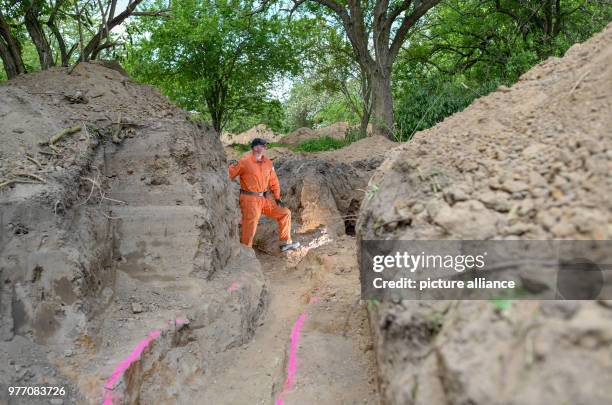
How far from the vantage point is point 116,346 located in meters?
3.98

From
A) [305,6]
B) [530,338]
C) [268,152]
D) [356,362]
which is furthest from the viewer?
[305,6]

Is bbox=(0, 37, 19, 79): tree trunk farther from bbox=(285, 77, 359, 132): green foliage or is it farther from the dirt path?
bbox=(285, 77, 359, 132): green foliage

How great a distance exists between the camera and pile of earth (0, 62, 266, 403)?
373cm

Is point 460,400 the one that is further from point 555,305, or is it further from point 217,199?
point 217,199

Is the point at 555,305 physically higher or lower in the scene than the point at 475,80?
lower

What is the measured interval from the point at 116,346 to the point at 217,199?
2.41m

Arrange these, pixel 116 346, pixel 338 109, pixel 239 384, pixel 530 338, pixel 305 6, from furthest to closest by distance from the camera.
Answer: pixel 338 109, pixel 305 6, pixel 239 384, pixel 116 346, pixel 530 338

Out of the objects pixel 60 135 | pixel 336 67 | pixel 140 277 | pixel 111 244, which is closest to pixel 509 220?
pixel 140 277

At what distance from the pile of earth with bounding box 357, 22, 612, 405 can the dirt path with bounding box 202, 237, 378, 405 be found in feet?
2.31

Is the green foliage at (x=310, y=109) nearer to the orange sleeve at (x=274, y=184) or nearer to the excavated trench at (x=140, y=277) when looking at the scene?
the orange sleeve at (x=274, y=184)

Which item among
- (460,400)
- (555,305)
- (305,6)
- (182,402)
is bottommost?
(182,402)

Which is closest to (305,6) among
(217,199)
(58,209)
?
(217,199)

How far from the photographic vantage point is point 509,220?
2.29 meters

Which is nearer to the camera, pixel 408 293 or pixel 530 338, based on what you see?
pixel 530 338
